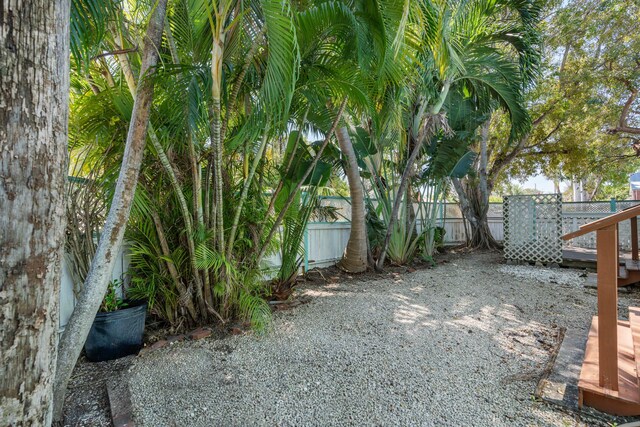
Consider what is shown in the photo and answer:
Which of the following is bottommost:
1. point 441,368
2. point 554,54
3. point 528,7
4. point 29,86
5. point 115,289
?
point 441,368

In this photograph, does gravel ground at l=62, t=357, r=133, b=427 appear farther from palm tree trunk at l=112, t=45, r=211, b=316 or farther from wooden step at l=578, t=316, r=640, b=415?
wooden step at l=578, t=316, r=640, b=415

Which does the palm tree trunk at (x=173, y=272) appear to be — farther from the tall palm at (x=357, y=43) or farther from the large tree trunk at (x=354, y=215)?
the large tree trunk at (x=354, y=215)

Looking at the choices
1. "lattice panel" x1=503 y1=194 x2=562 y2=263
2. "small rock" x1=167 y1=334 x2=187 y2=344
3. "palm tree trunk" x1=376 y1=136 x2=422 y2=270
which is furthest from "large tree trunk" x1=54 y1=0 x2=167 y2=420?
"lattice panel" x1=503 y1=194 x2=562 y2=263

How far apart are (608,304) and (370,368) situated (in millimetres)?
1632

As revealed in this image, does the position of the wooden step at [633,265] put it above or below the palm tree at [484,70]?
below

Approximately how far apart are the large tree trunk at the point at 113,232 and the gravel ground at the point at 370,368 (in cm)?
54

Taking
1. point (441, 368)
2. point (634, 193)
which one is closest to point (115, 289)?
point (441, 368)

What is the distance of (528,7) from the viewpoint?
473cm

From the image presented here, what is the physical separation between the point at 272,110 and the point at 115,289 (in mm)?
2280

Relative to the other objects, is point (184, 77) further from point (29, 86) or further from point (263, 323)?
point (263, 323)

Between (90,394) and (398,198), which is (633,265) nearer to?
(398,198)

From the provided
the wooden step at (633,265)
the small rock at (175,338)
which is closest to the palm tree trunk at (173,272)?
the small rock at (175,338)

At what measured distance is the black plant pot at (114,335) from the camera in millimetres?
2451

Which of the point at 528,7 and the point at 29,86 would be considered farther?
the point at 528,7
